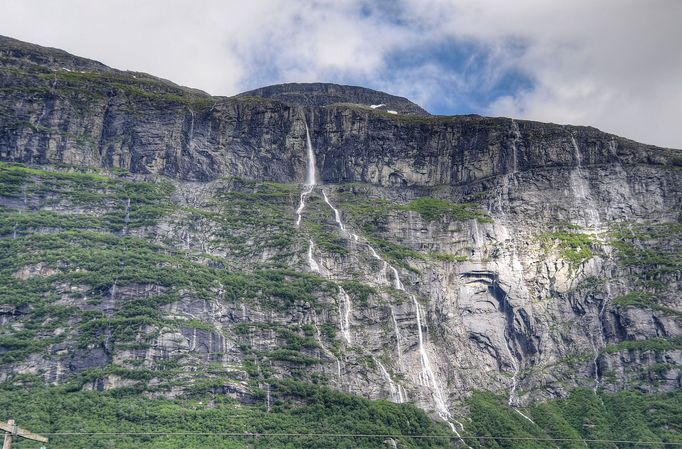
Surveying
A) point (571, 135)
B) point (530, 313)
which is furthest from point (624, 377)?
point (571, 135)

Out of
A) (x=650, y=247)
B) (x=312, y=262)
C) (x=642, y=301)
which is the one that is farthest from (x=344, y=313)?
(x=650, y=247)

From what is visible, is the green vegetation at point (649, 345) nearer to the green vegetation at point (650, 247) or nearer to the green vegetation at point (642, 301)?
the green vegetation at point (642, 301)

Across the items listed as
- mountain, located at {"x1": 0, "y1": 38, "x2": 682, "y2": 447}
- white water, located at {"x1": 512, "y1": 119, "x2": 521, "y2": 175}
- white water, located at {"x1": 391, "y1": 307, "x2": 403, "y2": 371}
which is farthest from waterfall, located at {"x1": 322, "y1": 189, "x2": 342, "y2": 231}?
white water, located at {"x1": 512, "y1": 119, "x2": 521, "y2": 175}

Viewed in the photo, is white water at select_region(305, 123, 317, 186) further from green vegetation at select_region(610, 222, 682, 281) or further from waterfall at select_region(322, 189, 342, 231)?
green vegetation at select_region(610, 222, 682, 281)

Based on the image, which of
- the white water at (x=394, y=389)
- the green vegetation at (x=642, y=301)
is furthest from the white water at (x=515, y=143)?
the white water at (x=394, y=389)

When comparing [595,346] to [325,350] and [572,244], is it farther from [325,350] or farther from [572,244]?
[325,350]
